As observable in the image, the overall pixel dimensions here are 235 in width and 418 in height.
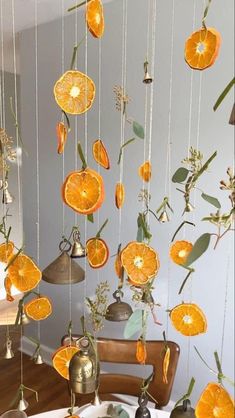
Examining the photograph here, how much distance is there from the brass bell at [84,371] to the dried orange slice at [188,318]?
221 mm

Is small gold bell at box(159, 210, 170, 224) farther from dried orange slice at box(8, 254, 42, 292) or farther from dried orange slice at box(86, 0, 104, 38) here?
dried orange slice at box(86, 0, 104, 38)

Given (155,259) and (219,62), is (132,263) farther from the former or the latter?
(219,62)

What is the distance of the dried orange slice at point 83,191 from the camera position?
0.77 m

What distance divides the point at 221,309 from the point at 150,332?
0.56m

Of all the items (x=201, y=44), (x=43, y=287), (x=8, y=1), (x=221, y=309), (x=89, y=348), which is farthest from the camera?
(x=43, y=287)

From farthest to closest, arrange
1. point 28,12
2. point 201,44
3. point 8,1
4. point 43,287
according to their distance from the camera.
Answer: point 43,287, point 28,12, point 8,1, point 201,44

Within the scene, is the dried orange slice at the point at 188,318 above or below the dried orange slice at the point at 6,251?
below

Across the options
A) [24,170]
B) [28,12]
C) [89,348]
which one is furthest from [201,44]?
[24,170]

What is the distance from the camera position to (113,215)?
2.48 meters

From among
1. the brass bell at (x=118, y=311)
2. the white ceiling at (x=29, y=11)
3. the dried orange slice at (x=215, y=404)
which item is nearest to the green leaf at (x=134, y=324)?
the dried orange slice at (x=215, y=404)

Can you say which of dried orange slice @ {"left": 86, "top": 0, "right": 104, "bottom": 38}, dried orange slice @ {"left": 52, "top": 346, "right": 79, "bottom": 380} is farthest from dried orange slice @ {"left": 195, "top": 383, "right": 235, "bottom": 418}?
dried orange slice @ {"left": 86, "top": 0, "right": 104, "bottom": 38}

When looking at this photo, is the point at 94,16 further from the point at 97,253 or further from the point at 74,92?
the point at 97,253

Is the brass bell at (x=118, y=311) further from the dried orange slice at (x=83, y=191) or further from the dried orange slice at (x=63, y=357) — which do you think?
the dried orange slice at (x=83, y=191)

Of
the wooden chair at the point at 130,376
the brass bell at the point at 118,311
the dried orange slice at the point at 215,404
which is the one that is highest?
the dried orange slice at the point at 215,404
